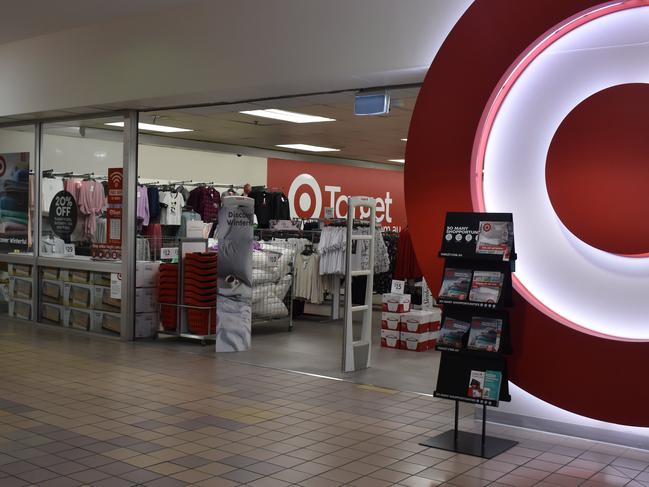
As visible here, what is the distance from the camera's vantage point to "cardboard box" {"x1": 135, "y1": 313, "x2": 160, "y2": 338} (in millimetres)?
8914

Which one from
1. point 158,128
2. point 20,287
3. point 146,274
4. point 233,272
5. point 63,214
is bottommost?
point 20,287

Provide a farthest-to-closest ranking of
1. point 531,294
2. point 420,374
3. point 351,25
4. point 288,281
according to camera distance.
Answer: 1. point 288,281
2. point 420,374
3. point 351,25
4. point 531,294

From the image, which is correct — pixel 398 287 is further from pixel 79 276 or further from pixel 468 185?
pixel 79 276

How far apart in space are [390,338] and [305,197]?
8894 mm

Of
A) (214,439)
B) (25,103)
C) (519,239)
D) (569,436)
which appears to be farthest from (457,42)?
(25,103)

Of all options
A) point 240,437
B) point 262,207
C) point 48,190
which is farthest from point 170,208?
point 240,437

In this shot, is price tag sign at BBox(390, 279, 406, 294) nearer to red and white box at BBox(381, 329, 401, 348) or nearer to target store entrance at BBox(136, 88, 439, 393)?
target store entrance at BBox(136, 88, 439, 393)

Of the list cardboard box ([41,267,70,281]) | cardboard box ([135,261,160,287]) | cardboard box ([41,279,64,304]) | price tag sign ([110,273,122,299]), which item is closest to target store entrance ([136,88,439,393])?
cardboard box ([135,261,160,287])

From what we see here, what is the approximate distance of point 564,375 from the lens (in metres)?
5.20

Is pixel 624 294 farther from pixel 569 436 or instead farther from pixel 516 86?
pixel 516 86

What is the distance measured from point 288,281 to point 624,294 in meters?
5.60

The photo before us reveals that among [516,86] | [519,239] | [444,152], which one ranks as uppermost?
[516,86]

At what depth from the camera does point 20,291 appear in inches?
406

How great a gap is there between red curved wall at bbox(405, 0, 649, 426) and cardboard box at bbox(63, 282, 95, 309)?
4.94 metres
